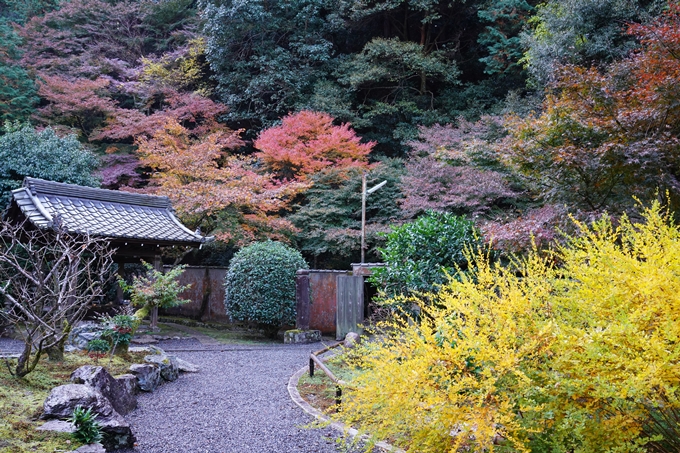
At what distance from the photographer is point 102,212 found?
378 inches

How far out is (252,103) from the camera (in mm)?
18312

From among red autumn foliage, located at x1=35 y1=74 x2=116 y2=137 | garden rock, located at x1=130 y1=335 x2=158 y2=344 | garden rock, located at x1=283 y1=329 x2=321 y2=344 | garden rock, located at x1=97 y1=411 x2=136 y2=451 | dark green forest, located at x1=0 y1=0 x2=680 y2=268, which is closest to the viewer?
garden rock, located at x1=97 y1=411 x2=136 y2=451

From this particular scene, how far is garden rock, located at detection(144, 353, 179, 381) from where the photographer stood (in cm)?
624

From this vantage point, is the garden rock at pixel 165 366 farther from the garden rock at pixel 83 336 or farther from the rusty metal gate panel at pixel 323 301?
the rusty metal gate panel at pixel 323 301

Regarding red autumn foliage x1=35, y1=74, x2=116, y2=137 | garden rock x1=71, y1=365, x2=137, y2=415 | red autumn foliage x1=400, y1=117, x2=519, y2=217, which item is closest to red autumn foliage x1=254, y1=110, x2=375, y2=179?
red autumn foliage x1=400, y1=117, x2=519, y2=217

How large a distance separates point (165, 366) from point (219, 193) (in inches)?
228

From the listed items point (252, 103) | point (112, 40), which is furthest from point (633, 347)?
point (112, 40)

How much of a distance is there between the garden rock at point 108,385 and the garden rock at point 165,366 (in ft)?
3.89

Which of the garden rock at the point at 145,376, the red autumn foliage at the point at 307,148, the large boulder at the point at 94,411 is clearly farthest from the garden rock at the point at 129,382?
the red autumn foliage at the point at 307,148

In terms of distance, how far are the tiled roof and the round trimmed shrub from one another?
42.4 inches

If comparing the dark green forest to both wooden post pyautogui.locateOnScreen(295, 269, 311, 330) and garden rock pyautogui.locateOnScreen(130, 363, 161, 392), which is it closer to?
wooden post pyautogui.locateOnScreen(295, 269, 311, 330)

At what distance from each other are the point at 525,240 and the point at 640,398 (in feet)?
12.4

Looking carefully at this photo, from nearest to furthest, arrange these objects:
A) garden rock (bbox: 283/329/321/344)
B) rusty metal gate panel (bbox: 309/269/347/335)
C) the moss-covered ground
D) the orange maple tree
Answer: the moss-covered ground < garden rock (bbox: 283/329/321/344) < rusty metal gate panel (bbox: 309/269/347/335) < the orange maple tree

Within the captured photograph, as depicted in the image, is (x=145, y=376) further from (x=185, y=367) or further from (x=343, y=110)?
(x=343, y=110)
